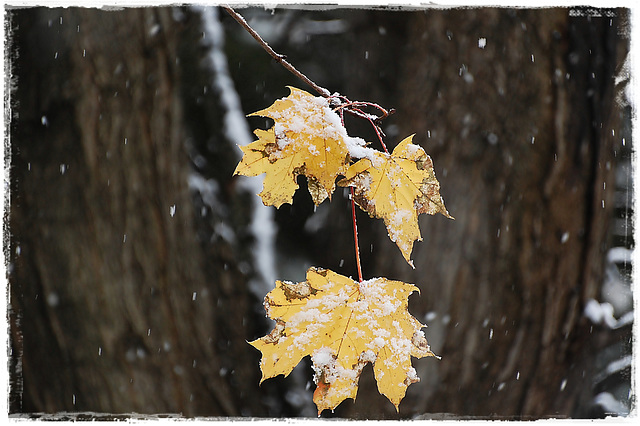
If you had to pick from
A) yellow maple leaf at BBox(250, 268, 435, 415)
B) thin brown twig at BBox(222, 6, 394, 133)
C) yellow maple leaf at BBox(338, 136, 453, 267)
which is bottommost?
yellow maple leaf at BBox(250, 268, 435, 415)

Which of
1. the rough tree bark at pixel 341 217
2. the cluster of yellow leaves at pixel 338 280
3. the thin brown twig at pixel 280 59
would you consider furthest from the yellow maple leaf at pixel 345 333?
the rough tree bark at pixel 341 217

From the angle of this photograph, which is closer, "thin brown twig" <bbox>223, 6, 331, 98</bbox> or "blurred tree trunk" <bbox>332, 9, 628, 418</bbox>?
"thin brown twig" <bbox>223, 6, 331, 98</bbox>

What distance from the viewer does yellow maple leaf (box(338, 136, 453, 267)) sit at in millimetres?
505

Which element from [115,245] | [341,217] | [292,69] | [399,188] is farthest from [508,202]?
[115,245]

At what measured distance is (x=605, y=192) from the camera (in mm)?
1046

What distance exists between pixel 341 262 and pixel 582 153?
0.67 meters

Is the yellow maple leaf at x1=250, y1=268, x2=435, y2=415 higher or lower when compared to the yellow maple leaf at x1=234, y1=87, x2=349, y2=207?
lower

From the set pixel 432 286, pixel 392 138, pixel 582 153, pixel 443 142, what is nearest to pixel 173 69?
pixel 392 138

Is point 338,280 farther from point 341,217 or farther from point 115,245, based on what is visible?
point 115,245

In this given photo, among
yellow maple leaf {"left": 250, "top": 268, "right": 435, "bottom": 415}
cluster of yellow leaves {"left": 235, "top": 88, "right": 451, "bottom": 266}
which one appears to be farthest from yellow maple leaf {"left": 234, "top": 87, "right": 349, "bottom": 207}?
yellow maple leaf {"left": 250, "top": 268, "right": 435, "bottom": 415}

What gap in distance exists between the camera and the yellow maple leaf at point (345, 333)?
1.70 feet

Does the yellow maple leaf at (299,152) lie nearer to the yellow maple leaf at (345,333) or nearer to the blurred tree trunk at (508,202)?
the yellow maple leaf at (345,333)

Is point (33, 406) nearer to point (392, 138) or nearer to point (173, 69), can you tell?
point (173, 69)

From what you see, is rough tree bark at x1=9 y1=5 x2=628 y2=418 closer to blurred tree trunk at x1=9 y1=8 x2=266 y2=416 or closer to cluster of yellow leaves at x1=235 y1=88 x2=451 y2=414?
blurred tree trunk at x1=9 y1=8 x2=266 y2=416
